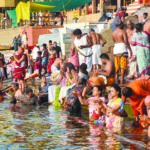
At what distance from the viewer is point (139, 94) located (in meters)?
11.1

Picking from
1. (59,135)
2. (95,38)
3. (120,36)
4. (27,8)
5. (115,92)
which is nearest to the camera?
(59,135)

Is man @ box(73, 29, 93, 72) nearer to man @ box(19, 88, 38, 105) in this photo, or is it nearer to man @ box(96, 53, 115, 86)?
man @ box(19, 88, 38, 105)

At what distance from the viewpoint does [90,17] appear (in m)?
32.8

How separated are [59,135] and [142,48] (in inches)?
138

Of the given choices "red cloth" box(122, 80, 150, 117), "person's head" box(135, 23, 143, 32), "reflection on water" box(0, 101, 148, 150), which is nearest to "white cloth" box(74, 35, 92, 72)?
"reflection on water" box(0, 101, 148, 150)

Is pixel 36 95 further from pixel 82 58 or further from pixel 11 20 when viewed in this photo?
pixel 11 20

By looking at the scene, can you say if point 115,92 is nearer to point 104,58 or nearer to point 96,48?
point 104,58

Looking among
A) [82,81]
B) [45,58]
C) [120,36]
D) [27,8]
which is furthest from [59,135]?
[27,8]

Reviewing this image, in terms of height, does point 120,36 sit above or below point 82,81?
above

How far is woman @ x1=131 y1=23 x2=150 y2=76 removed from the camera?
45.2 feet

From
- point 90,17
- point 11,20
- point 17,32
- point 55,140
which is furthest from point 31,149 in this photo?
point 11,20

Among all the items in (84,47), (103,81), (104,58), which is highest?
(84,47)

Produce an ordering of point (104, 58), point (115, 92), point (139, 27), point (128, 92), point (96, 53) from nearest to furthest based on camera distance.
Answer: point (128, 92)
point (115, 92)
point (139, 27)
point (104, 58)
point (96, 53)

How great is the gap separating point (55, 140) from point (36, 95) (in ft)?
20.7
